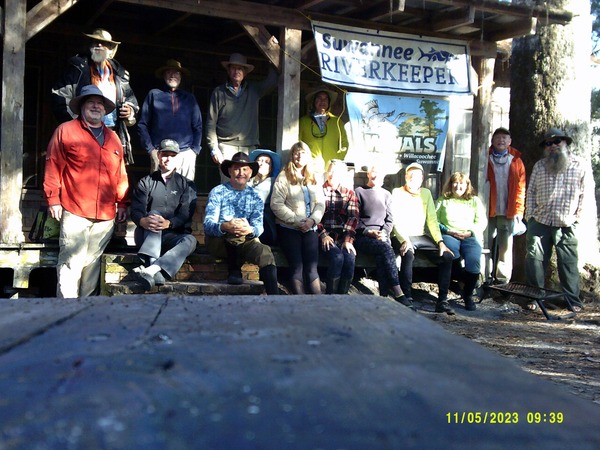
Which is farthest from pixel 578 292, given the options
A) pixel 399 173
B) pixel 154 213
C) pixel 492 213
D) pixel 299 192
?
pixel 154 213

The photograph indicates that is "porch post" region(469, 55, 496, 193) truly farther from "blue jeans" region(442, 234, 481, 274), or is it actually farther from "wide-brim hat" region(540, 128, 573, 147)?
"blue jeans" region(442, 234, 481, 274)

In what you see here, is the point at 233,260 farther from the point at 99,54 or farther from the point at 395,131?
the point at 395,131

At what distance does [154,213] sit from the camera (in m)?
7.04

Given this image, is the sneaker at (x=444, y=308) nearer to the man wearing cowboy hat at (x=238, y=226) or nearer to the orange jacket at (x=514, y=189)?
the orange jacket at (x=514, y=189)

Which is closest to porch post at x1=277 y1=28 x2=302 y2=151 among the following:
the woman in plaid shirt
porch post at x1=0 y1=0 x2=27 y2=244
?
the woman in plaid shirt

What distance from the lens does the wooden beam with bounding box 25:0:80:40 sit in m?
7.19

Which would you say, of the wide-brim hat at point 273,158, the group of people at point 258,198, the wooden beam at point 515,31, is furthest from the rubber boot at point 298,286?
the wooden beam at point 515,31

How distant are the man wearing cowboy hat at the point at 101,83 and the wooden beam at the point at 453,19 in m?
3.78

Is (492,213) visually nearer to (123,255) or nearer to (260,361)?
(123,255)

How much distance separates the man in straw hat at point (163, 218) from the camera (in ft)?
22.4

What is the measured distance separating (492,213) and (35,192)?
575 centimetres

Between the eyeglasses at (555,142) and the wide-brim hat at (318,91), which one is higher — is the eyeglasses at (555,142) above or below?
below

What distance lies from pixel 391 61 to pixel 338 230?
222 cm

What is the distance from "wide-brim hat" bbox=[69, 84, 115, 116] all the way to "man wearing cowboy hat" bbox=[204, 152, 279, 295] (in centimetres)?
126
